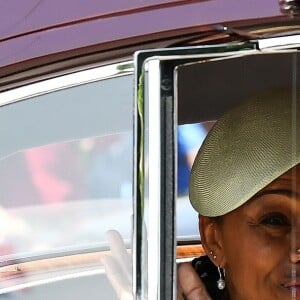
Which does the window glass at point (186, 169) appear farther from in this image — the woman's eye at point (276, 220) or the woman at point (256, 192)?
the woman's eye at point (276, 220)

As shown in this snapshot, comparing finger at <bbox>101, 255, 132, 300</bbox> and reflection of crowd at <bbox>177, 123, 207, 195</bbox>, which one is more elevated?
reflection of crowd at <bbox>177, 123, 207, 195</bbox>

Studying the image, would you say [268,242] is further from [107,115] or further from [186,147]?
[107,115]

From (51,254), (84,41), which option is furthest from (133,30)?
(51,254)

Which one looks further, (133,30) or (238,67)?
(238,67)

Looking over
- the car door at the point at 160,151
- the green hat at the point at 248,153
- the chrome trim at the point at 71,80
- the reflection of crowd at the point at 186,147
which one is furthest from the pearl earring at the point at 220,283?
the chrome trim at the point at 71,80

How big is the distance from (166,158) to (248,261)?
0.45m

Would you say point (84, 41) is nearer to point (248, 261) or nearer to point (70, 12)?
point (70, 12)

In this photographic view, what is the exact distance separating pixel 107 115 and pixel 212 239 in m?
0.49

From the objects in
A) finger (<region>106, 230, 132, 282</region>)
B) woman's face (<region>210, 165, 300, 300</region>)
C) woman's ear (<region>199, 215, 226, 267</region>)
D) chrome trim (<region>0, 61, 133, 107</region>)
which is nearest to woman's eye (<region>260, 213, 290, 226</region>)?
woman's face (<region>210, 165, 300, 300</region>)

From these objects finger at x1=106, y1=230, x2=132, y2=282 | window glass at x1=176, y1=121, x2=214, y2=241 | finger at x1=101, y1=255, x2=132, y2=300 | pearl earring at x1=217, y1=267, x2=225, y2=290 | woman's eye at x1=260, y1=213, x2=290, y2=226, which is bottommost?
pearl earring at x1=217, y1=267, x2=225, y2=290

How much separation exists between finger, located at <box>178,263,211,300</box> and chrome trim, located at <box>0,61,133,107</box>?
43 centimetres

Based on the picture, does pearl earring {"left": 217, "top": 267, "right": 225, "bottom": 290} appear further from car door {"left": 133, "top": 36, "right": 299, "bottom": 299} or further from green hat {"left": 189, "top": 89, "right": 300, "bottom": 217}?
car door {"left": 133, "top": 36, "right": 299, "bottom": 299}

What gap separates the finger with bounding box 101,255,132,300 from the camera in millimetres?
2312

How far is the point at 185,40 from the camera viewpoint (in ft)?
7.30
